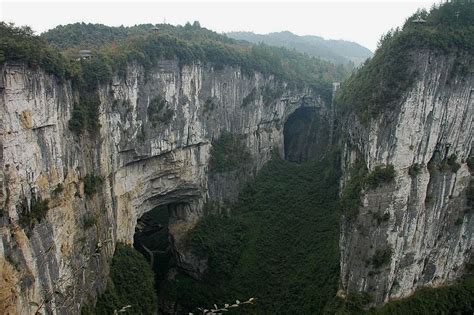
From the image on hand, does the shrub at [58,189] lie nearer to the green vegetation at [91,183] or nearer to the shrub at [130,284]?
the green vegetation at [91,183]

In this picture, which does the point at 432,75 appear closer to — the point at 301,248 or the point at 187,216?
the point at 301,248

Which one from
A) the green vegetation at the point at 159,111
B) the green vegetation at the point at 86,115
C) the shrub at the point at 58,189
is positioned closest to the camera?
the shrub at the point at 58,189

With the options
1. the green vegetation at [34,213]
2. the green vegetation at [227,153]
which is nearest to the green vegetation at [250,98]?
Answer: the green vegetation at [227,153]

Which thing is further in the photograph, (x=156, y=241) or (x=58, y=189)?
(x=156, y=241)

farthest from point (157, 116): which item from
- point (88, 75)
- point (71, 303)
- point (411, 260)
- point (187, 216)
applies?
point (411, 260)

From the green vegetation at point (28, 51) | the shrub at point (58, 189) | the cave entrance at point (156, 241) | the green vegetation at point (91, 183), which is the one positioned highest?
the green vegetation at point (28, 51)

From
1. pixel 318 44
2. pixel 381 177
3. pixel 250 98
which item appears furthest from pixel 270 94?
pixel 318 44

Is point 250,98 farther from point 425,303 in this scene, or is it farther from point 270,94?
point 425,303
